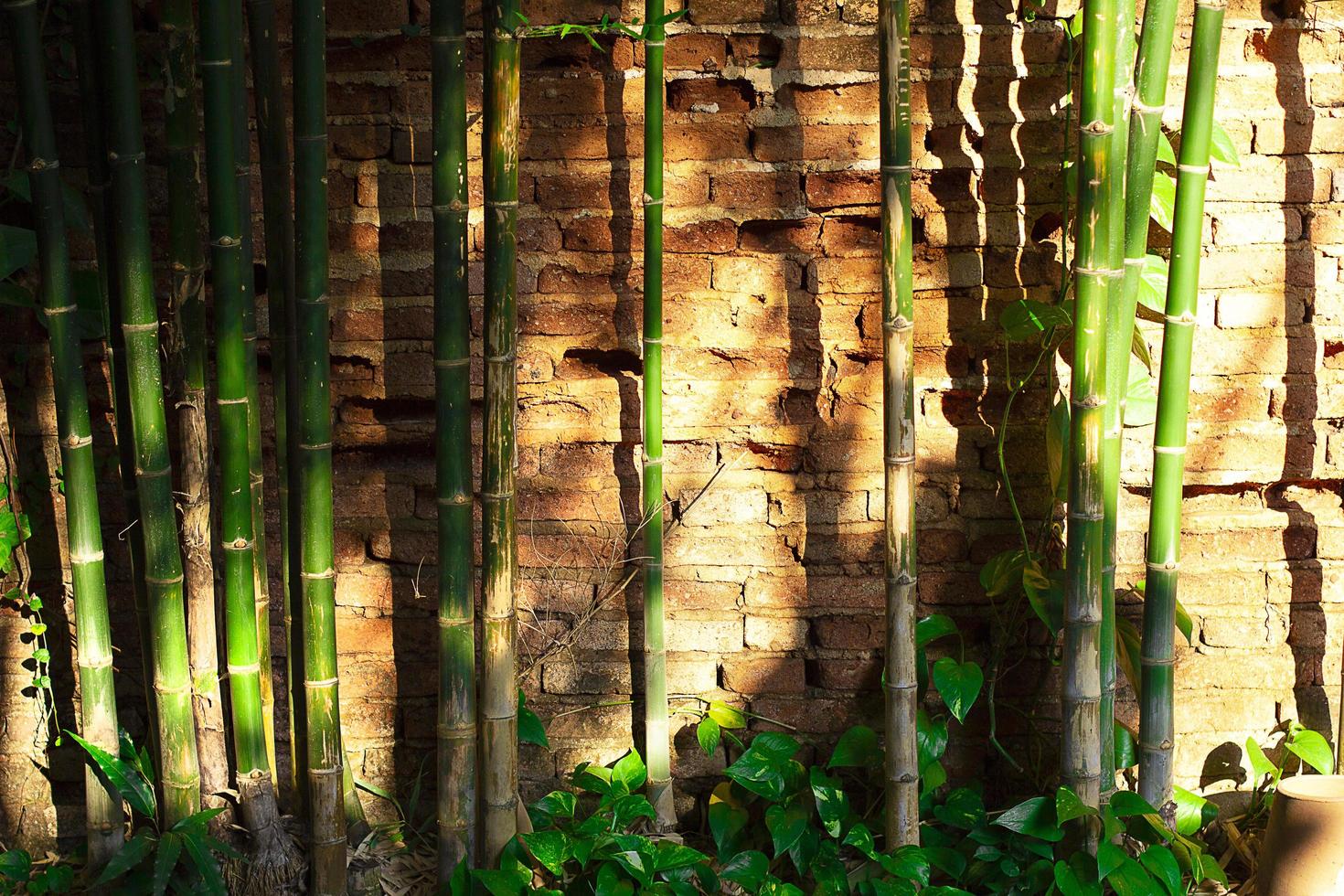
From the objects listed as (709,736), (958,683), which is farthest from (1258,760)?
(709,736)

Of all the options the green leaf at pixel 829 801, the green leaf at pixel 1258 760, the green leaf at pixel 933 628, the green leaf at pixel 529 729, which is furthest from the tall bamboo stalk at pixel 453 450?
the green leaf at pixel 1258 760

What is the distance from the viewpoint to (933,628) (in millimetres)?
2145

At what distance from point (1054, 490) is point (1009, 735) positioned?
0.55m

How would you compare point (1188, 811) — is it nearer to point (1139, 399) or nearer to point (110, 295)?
point (1139, 399)

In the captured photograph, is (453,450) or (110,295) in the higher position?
(110,295)

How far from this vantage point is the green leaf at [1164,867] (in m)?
1.89

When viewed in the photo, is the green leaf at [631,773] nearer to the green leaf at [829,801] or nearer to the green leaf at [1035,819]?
the green leaf at [829,801]

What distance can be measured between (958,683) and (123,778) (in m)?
1.55

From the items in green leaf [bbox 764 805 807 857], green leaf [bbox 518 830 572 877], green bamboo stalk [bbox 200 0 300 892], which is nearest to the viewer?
green bamboo stalk [bbox 200 0 300 892]

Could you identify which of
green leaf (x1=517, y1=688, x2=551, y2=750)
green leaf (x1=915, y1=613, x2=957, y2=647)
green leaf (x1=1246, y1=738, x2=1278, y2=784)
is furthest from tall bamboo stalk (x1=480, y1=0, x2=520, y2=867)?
green leaf (x1=1246, y1=738, x2=1278, y2=784)

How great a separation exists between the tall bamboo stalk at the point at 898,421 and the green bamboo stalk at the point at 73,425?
56.3 inches

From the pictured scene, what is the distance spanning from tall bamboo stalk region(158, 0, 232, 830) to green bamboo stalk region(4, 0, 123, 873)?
15cm

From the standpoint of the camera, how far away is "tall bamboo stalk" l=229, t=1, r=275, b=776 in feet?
6.13

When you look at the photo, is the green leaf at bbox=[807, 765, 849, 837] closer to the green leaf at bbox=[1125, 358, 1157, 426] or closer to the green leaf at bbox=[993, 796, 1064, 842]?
the green leaf at bbox=[993, 796, 1064, 842]
